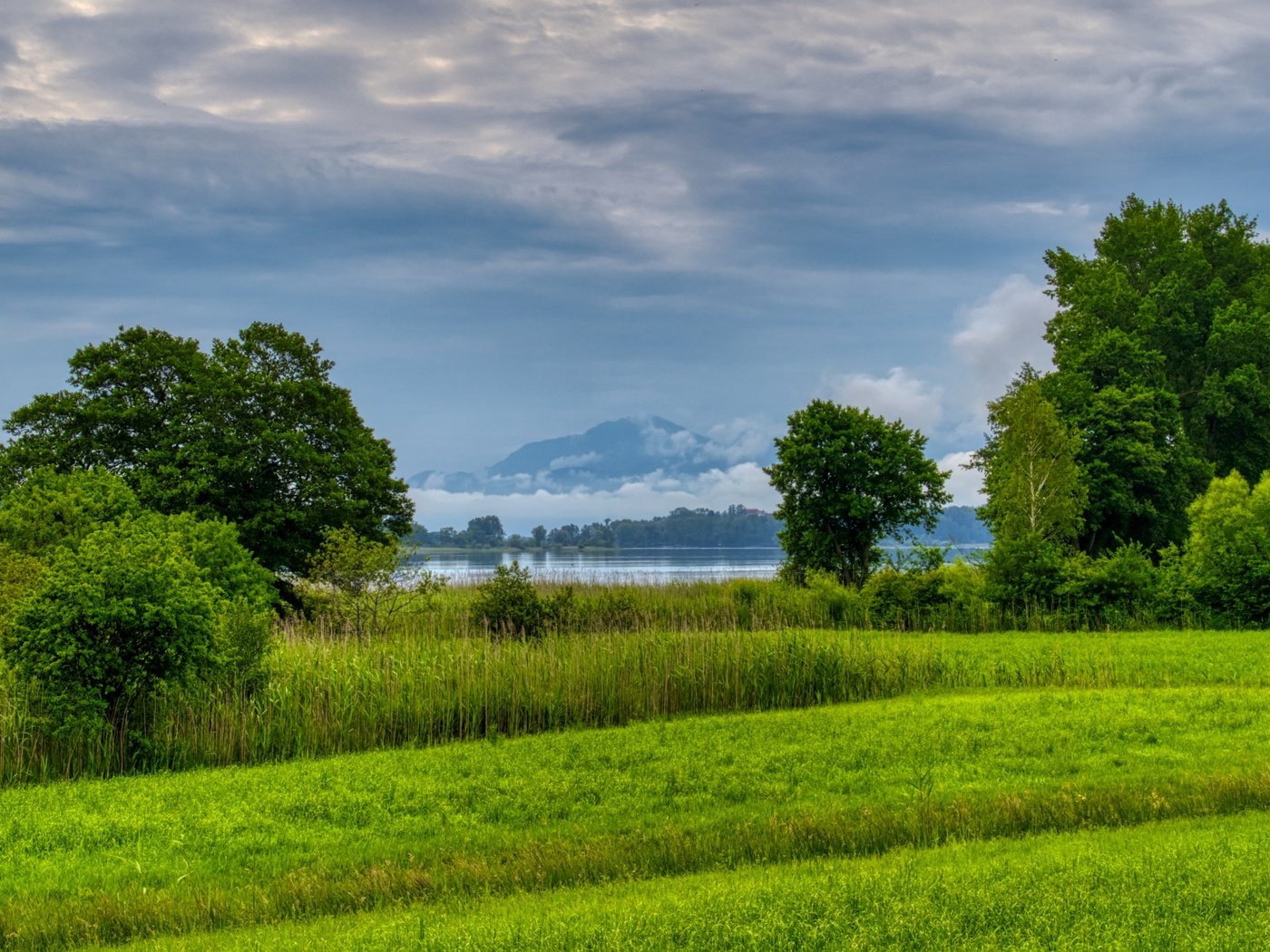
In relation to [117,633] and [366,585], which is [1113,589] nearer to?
[366,585]

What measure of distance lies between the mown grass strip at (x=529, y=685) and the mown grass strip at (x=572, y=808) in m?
1.29

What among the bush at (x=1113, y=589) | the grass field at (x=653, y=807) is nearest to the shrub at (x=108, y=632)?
the grass field at (x=653, y=807)

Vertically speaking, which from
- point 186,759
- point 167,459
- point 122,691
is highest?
point 167,459

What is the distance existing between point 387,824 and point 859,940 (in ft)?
19.4

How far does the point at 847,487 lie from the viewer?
39.6 metres

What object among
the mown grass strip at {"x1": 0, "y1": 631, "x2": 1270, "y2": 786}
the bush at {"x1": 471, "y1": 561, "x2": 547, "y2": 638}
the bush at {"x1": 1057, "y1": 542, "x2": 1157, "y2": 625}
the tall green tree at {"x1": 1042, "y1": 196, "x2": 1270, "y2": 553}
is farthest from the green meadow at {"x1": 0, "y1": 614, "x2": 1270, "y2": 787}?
the tall green tree at {"x1": 1042, "y1": 196, "x2": 1270, "y2": 553}

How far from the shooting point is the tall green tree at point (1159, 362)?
43.4 metres

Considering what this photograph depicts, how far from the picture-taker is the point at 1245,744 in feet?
44.7

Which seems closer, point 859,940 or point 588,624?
point 859,940

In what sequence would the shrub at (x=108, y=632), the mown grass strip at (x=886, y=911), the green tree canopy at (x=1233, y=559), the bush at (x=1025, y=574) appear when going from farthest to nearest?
the bush at (x=1025, y=574), the green tree canopy at (x=1233, y=559), the shrub at (x=108, y=632), the mown grass strip at (x=886, y=911)

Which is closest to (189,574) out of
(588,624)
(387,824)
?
(387,824)

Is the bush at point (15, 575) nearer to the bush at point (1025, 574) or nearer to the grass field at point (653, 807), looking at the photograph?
the grass field at point (653, 807)

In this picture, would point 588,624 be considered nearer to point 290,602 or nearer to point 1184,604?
point 290,602

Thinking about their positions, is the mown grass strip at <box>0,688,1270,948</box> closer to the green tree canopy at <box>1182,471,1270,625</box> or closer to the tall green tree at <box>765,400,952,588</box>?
the green tree canopy at <box>1182,471,1270,625</box>
